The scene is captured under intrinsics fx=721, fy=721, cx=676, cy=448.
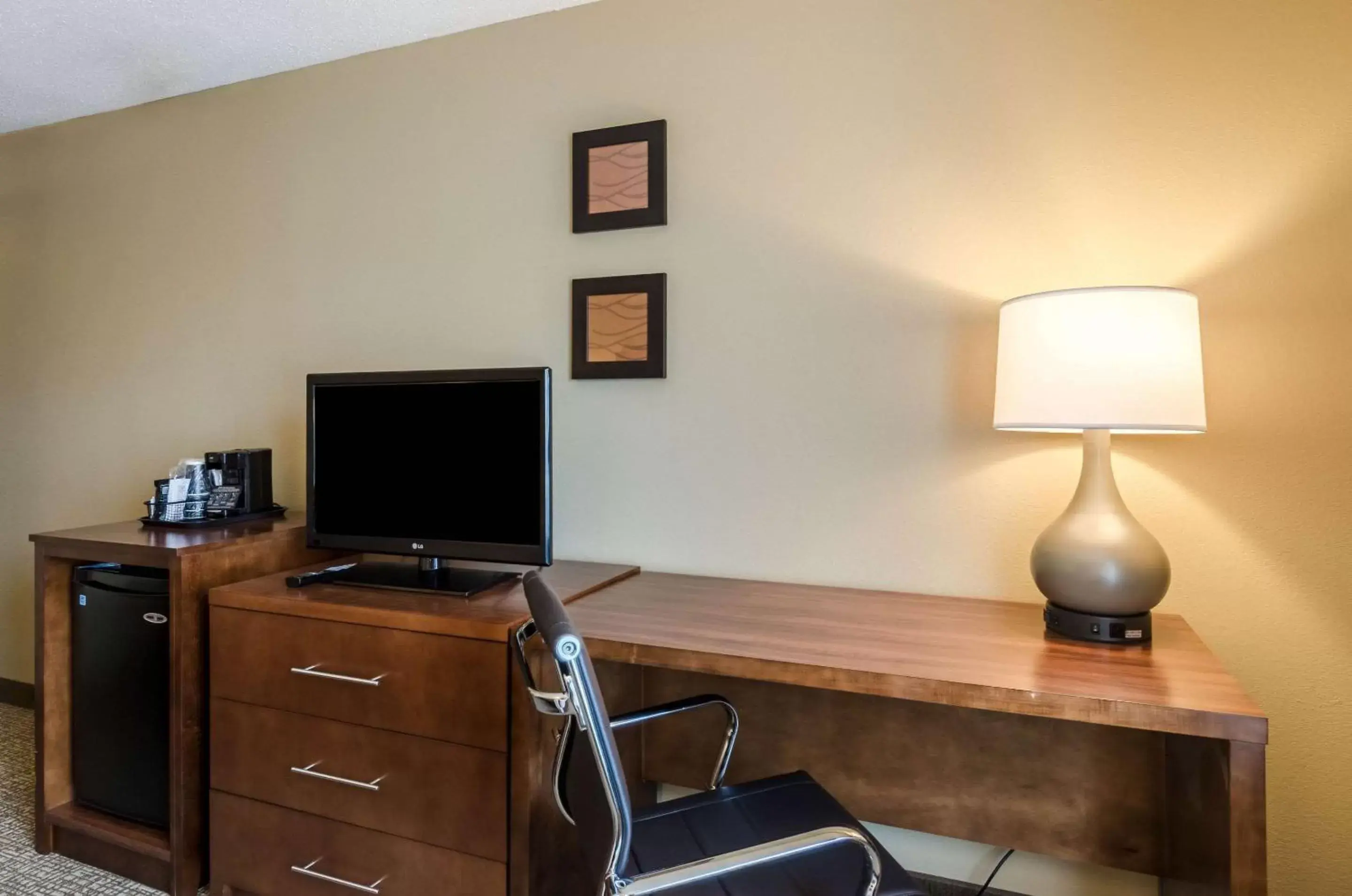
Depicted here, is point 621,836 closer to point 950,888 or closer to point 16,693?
point 950,888

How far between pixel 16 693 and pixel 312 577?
7.62 feet

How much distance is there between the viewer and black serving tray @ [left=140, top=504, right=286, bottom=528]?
215 centimetres

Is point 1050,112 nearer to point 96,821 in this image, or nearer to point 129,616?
point 129,616

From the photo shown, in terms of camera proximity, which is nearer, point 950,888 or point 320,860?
point 320,860

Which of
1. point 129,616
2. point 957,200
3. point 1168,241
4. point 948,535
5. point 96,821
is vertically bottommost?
point 96,821

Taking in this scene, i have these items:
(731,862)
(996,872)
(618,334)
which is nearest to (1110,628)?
(996,872)

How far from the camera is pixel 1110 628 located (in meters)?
1.34

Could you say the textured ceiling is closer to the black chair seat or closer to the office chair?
the office chair

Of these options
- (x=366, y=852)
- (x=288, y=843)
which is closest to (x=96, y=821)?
(x=288, y=843)

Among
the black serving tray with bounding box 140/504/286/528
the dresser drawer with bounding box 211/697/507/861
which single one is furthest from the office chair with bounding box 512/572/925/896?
the black serving tray with bounding box 140/504/286/528

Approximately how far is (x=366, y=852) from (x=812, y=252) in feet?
5.72

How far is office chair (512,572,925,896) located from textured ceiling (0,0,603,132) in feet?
6.07

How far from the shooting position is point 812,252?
6.05ft

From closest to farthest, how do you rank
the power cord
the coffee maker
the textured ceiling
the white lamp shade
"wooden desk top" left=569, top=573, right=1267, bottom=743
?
"wooden desk top" left=569, top=573, right=1267, bottom=743 < the white lamp shade < the power cord < the textured ceiling < the coffee maker
